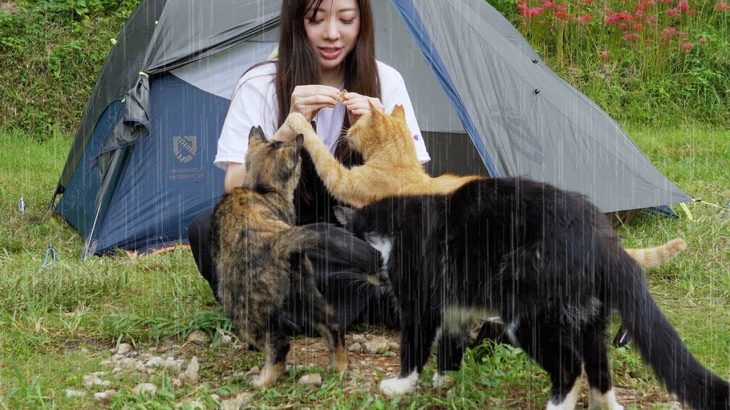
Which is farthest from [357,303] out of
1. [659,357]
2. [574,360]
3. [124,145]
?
[124,145]

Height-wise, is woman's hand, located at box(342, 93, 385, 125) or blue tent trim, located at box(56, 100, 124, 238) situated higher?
woman's hand, located at box(342, 93, 385, 125)

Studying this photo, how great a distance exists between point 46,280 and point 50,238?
149 cm

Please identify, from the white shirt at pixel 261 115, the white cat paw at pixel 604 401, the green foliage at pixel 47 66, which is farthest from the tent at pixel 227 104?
the green foliage at pixel 47 66

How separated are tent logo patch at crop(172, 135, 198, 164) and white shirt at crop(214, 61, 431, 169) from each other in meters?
1.59

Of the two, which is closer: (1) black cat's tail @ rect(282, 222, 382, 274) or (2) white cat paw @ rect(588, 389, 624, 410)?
(2) white cat paw @ rect(588, 389, 624, 410)

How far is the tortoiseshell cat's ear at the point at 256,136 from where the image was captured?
11.0 ft

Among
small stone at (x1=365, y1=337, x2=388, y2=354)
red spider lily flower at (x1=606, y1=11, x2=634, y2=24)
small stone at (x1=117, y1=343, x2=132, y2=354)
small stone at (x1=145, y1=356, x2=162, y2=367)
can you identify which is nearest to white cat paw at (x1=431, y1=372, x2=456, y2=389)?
small stone at (x1=365, y1=337, x2=388, y2=354)

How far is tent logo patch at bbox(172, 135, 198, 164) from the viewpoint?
5184 mm

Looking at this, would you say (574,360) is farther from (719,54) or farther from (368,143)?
(719,54)

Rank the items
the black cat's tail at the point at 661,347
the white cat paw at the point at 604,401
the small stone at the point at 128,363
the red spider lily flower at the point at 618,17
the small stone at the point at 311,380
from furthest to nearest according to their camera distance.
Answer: the red spider lily flower at the point at 618,17, the small stone at the point at 128,363, the small stone at the point at 311,380, the white cat paw at the point at 604,401, the black cat's tail at the point at 661,347

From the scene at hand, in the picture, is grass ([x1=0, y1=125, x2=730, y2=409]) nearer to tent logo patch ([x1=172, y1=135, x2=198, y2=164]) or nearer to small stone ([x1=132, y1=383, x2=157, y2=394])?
small stone ([x1=132, y1=383, x2=157, y2=394])

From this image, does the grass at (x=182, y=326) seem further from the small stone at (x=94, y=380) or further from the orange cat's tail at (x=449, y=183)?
the orange cat's tail at (x=449, y=183)

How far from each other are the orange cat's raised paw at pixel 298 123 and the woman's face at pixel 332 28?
323 millimetres

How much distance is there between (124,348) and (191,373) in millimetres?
516
